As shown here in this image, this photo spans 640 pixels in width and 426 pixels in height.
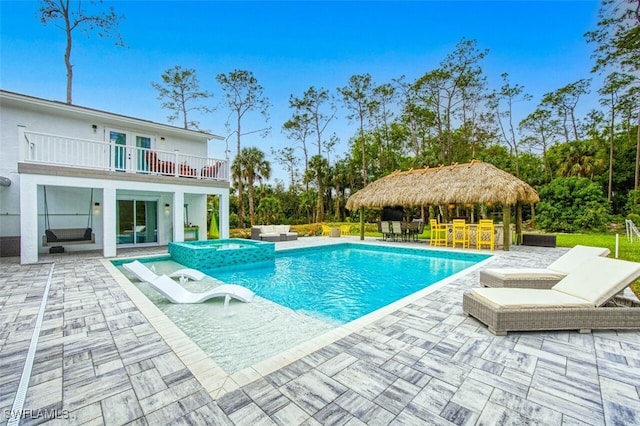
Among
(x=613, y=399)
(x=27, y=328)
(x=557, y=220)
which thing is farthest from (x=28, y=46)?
(x=557, y=220)

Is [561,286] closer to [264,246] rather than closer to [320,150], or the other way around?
[264,246]

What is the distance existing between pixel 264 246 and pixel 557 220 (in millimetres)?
20145

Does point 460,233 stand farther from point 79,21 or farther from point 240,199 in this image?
point 79,21

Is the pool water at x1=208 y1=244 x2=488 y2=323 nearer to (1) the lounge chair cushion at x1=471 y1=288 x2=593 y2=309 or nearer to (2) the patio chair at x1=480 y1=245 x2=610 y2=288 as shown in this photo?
(2) the patio chair at x1=480 y1=245 x2=610 y2=288

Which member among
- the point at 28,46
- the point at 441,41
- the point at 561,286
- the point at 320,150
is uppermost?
the point at 441,41

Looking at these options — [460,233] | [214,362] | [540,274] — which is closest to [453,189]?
[460,233]

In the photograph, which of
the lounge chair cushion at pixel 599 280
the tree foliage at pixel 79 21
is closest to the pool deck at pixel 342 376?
the lounge chair cushion at pixel 599 280

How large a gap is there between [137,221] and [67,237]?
286cm

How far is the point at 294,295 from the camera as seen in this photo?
6312 millimetres

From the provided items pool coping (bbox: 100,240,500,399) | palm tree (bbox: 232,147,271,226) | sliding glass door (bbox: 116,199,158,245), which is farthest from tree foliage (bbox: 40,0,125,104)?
pool coping (bbox: 100,240,500,399)

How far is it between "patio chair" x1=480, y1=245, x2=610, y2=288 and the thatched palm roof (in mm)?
6351

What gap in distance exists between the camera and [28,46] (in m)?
13.9

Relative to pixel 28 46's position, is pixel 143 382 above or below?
below

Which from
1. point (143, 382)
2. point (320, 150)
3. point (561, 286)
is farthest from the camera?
point (320, 150)
